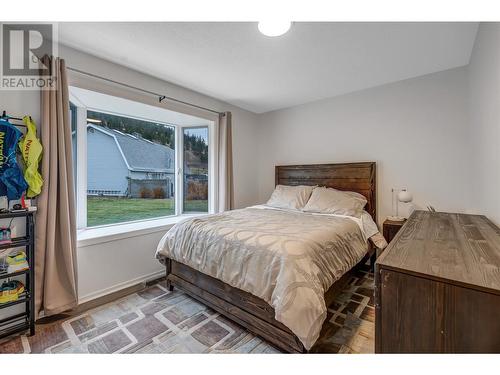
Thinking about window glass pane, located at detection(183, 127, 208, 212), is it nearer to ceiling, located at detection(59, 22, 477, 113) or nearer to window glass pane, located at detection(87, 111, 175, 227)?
window glass pane, located at detection(87, 111, 175, 227)

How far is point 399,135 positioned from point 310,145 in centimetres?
115

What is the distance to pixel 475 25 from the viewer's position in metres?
1.67

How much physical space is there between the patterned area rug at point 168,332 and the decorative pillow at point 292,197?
124cm

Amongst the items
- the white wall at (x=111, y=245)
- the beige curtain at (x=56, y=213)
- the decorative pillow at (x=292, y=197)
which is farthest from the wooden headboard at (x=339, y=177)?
the beige curtain at (x=56, y=213)

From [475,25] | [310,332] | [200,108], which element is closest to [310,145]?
[200,108]

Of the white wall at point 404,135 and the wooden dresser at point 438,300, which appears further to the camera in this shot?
the white wall at point 404,135

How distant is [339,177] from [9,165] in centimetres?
330

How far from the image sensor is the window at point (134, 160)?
246 cm

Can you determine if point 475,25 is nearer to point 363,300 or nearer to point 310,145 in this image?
point 310,145

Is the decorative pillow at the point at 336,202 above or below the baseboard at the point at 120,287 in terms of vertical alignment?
above

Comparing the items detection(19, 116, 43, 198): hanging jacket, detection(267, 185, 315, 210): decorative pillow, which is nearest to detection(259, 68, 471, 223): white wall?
detection(267, 185, 315, 210): decorative pillow

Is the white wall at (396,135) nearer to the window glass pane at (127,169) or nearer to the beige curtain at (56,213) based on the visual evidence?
the beige curtain at (56,213)

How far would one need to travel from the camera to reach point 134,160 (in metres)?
3.05
